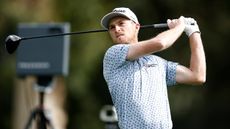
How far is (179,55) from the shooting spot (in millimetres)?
17266

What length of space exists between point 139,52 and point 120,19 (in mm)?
304

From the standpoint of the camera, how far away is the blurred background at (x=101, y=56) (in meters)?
15.0

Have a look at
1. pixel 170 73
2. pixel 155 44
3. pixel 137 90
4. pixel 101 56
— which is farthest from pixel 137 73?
pixel 101 56

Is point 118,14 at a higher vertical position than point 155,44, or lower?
higher

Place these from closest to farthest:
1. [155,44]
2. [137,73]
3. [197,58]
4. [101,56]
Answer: [155,44] → [137,73] → [197,58] → [101,56]

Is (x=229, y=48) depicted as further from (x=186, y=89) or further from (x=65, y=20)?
(x=65, y=20)

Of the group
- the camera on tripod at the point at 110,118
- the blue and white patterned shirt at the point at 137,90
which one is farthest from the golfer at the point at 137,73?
the camera on tripod at the point at 110,118

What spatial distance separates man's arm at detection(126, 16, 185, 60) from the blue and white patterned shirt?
51 millimetres

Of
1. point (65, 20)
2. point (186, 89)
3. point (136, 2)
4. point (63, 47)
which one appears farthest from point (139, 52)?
point (186, 89)

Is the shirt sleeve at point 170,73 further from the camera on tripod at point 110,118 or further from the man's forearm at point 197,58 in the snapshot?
the camera on tripod at point 110,118

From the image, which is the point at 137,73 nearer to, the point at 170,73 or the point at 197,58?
the point at 170,73

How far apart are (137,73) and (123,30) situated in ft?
0.87

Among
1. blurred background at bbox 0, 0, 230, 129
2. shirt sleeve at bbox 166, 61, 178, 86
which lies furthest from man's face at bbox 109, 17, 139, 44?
blurred background at bbox 0, 0, 230, 129

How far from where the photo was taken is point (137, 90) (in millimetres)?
5344
